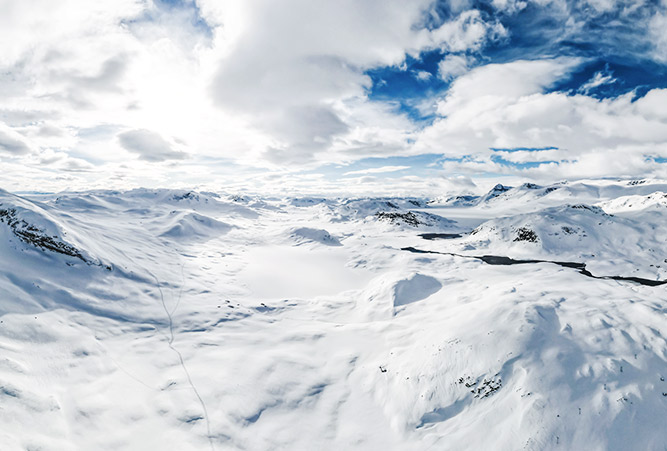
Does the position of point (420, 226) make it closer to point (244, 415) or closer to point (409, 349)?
point (409, 349)

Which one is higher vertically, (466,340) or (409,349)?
(466,340)

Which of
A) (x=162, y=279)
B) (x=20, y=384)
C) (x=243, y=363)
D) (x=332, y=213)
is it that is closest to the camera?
(x=20, y=384)

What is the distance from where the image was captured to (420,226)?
76000 mm

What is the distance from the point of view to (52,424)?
8.37 metres

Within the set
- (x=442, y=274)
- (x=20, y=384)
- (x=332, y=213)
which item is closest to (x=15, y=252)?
(x=20, y=384)

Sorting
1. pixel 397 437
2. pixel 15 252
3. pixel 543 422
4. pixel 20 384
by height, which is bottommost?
pixel 397 437

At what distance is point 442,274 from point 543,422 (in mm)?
19012

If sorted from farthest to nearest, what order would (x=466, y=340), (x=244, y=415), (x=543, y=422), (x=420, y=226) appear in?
(x=420, y=226) < (x=466, y=340) < (x=244, y=415) < (x=543, y=422)

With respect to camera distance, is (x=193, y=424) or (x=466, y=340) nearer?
(x=193, y=424)

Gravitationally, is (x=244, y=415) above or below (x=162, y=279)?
below

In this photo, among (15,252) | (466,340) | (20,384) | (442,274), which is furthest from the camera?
(442,274)

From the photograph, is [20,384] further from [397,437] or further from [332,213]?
[332,213]

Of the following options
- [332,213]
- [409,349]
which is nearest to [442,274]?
[409,349]

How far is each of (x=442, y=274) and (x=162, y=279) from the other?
958 inches
